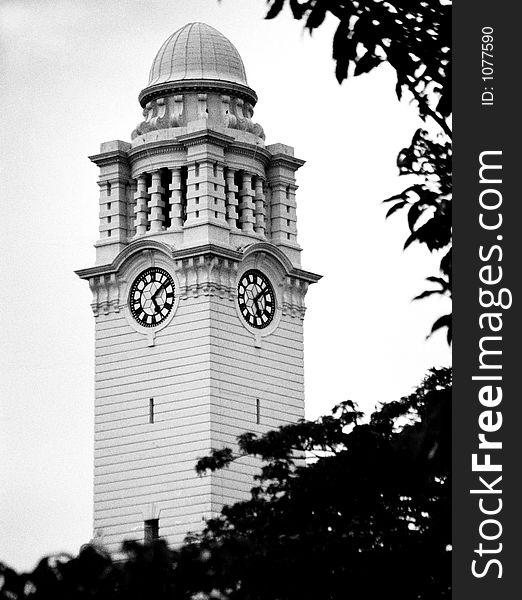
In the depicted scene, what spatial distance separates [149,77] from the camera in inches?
3622

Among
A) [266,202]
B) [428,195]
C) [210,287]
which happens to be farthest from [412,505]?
[266,202]

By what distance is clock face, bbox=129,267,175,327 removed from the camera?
8906 cm

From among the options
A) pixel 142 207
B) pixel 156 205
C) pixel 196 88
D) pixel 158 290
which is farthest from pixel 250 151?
pixel 158 290

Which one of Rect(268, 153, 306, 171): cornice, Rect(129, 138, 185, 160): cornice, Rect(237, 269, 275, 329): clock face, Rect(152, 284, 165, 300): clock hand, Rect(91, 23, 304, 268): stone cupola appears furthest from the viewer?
Rect(268, 153, 306, 171): cornice

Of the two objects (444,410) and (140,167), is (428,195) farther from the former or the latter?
(140,167)

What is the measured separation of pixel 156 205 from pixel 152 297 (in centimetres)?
398

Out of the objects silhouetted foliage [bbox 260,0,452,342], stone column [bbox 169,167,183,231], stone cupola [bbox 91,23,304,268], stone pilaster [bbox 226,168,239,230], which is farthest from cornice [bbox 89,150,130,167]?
silhouetted foliage [bbox 260,0,452,342]

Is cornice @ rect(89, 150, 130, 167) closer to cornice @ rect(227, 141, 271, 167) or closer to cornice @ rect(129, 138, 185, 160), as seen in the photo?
cornice @ rect(129, 138, 185, 160)

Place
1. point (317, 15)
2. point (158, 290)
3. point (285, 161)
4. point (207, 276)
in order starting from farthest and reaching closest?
point (285, 161), point (158, 290), point (207, 276), point (317, 15)

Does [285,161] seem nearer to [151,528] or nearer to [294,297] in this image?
[294,297]

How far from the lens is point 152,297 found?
90.4 metres

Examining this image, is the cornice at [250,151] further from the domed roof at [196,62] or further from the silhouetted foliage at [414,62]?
the silhouetted foliage at [414,62]

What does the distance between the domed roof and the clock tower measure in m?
0.06

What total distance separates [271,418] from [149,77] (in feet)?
52.5
